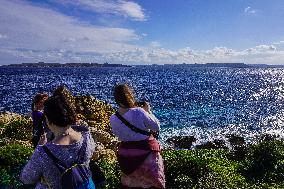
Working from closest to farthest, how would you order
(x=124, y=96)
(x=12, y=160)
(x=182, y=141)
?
(x=124, y=96), (x=12, y=160), (x=182, y=141)

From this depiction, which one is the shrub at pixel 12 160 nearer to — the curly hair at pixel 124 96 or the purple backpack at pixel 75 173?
the curly hair at pixel 124 96

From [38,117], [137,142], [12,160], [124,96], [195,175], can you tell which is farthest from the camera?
[12,160]

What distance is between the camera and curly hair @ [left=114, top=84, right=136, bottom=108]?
7285 millimetres

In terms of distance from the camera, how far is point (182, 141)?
33.0m

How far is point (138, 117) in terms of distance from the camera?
738cm

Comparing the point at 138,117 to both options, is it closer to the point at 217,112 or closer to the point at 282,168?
the point at 282,168

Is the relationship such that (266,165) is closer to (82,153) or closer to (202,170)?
(202,170)

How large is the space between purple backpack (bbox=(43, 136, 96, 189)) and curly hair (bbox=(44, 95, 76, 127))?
327 millimetres

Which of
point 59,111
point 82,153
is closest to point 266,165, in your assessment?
point 82,153

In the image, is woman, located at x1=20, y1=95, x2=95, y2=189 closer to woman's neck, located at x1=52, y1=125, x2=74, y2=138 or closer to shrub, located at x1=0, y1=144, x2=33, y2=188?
woman's neck, located at x1=52, y1=125, x2=74, y2=138

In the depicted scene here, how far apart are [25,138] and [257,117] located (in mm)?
34499

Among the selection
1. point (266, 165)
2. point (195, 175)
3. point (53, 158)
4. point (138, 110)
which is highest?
point (138, 110)

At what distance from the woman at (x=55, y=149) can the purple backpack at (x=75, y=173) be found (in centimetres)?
3

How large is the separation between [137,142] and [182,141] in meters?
25.8
